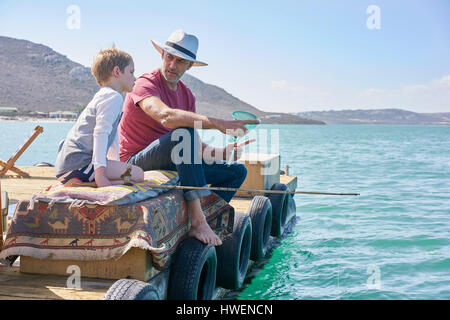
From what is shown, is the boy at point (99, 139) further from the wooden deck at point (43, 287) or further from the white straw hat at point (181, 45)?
the white straw hat at point (181, 45)

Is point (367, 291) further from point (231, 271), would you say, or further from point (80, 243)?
point (80, 243)

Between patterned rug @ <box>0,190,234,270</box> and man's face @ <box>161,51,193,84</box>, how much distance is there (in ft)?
4.38

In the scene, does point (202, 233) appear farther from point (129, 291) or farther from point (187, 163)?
point (129, 291)

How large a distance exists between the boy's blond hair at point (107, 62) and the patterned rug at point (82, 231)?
98 cm

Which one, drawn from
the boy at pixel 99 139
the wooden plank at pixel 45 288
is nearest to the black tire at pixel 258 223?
the boy at pixel 99 139

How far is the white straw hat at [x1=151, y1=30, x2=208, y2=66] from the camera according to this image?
12.3 ft

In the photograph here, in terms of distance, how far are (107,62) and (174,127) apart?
66 centimetres

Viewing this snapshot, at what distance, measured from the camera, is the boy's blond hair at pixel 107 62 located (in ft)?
11.0

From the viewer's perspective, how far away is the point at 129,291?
8.23ft

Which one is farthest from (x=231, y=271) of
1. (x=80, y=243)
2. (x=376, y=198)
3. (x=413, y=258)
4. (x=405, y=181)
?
(x=405, y=181)

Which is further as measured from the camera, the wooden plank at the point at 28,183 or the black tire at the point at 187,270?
the wooden plank at the point at 28,183

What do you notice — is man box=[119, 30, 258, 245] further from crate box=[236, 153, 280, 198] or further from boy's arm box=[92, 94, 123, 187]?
crate box=[236, 153, 280, 198]

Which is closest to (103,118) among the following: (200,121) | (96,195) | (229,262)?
(96,195)

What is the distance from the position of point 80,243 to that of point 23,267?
0.45 m
